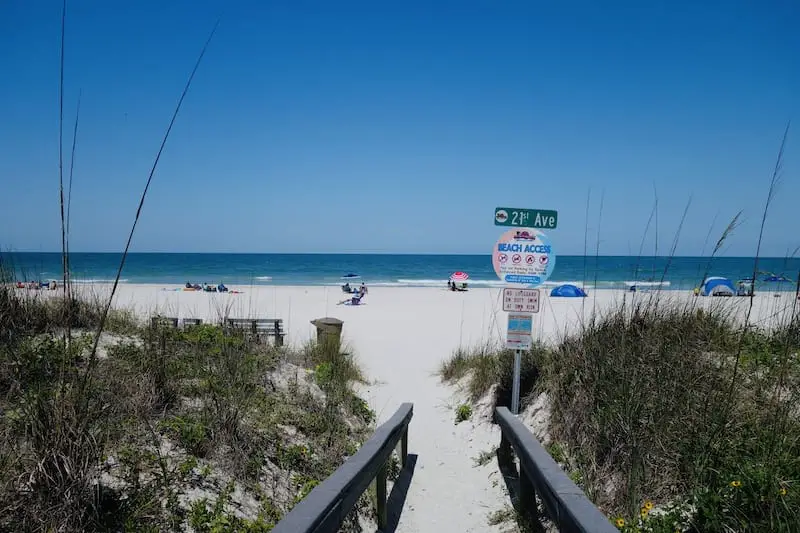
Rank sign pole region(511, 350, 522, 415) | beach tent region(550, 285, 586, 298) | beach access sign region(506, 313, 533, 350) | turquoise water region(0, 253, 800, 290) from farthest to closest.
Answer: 1. turquoise water region(0, 253, 800, 290)
2. beach tent region(550, 285, 586, 298)
3. beach access sign region(506, 313, 533, 350)
4. sign pole region(511, 350, 522, 415)

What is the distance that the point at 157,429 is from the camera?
3.53m

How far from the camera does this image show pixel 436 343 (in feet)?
44.3

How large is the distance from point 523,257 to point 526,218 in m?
0.44

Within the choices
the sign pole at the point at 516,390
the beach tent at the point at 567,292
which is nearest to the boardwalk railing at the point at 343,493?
the sign pole at the point at 516,390

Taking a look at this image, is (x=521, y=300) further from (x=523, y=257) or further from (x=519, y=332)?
(x=523, y=257)

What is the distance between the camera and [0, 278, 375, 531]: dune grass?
2387mm

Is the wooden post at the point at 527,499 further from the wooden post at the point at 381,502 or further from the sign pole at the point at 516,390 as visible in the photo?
the sign pole at the point at 516,390

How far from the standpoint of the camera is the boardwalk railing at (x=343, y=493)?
7.07 feet

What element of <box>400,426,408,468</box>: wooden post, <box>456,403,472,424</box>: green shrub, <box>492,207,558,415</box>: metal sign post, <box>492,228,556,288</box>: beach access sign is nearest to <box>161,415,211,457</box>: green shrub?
<box>400,426,408,468</box>: wooden post

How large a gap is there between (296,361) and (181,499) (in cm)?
401

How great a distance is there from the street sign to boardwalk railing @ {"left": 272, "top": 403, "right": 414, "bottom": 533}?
2025 millimetres

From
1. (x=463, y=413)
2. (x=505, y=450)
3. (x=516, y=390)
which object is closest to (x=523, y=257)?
(x=516, y=390)

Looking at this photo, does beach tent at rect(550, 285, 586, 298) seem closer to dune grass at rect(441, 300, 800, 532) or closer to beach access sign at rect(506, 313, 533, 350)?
dune grass at rect(441, 300, 800, 532)

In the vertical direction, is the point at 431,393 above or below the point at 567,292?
below
